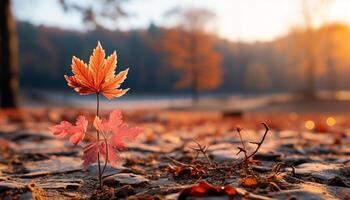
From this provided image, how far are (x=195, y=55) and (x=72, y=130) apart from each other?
39.9 m

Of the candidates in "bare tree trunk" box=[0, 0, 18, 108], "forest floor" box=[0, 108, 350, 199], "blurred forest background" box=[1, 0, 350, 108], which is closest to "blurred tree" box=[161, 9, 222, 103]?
"blurred forest background" box=[1, 0, 350, 108]

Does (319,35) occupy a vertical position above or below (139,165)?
above

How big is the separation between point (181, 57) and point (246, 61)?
3100 centimetres

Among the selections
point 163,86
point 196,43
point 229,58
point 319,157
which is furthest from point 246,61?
point 319,157

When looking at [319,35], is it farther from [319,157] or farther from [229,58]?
[229,58]

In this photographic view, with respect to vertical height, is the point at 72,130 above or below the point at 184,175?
above

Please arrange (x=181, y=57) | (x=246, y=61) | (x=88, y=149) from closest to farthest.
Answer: (x=88, y=149) → (x=181, y=57) → (x=246, y=61)

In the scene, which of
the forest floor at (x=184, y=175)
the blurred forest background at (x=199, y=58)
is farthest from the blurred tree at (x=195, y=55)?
the forest floor at (x=184, y=175)

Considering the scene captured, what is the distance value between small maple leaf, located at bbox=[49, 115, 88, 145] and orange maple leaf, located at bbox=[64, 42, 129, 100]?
128 mm

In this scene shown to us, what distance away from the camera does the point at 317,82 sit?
7469 cm

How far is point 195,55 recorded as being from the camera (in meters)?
41.3

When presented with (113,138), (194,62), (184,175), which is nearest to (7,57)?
(184,175)

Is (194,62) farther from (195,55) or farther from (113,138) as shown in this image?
(113,138)

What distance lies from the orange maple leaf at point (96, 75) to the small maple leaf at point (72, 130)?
13 centimetres
